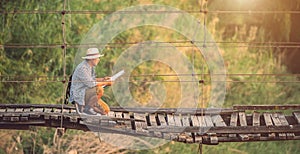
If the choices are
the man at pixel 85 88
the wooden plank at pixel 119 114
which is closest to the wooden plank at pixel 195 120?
the wooden plank at pixel 119 114

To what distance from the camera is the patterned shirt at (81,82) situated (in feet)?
17.6

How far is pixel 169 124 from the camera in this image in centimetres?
520

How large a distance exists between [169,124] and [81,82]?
698 mm

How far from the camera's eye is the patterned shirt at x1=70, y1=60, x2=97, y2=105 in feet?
17.6

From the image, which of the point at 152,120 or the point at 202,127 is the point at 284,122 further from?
the point at 152,120

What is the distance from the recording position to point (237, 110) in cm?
544

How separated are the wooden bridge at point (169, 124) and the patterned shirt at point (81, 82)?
0.09m

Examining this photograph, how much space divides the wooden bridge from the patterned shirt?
9cm

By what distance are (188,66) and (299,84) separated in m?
1.43

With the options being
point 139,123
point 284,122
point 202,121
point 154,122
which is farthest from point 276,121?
point 139,123

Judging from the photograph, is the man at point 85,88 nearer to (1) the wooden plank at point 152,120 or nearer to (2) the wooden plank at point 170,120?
(1) the wooden plank at point 152,120

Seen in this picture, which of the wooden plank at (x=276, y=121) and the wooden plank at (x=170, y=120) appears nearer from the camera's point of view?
the wooden plank at (x=276, y=121)

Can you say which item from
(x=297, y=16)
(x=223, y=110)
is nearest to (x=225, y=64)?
(x=297, y=16)

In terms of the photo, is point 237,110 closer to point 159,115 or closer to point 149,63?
point 159,115
